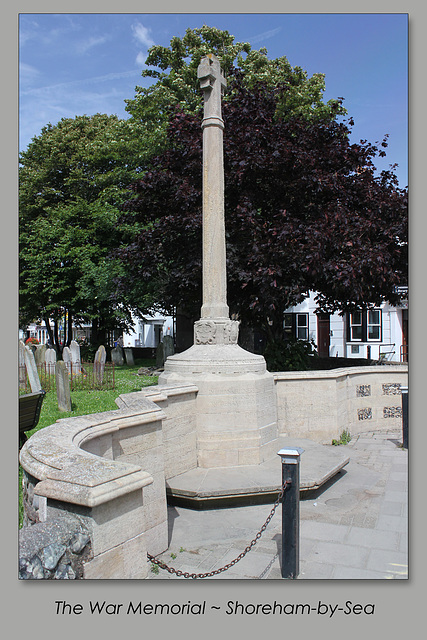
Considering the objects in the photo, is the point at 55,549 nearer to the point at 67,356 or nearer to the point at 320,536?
the point at 320,536

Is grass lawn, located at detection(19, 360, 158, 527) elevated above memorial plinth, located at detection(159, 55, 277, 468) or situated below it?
below

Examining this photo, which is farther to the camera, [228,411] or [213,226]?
[213,226]

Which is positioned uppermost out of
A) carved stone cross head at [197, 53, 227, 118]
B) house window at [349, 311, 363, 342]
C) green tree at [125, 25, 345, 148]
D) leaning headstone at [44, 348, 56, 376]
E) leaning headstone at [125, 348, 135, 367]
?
green tree at [125, 25, 345, 148]

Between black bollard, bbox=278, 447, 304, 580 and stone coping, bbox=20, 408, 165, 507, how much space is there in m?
1.25

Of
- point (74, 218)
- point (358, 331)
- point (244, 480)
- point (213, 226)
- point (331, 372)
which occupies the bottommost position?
point (244, 480)

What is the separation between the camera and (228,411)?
6.41 metres

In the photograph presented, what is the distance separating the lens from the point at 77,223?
24375 mm

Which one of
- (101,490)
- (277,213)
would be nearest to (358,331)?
(277,213)

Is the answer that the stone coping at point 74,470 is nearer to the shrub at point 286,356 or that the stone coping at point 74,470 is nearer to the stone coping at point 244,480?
the stone coping at point 244,480

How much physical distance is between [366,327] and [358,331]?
62 centimetres

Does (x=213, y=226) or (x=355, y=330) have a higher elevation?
(x=213, y=226)

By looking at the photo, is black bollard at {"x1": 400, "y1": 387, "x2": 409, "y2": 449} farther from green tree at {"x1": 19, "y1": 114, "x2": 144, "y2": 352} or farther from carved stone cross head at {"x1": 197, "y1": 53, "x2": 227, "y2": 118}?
green tree at {"x1": 19, "y1": 114, "x2": 144, "y2": 352}

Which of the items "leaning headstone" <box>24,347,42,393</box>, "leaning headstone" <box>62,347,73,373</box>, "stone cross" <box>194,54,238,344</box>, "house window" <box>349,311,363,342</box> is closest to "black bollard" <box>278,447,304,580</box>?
"stone cross" <box>194,54,238,344</box>

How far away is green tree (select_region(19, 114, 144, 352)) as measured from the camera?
854 inches
